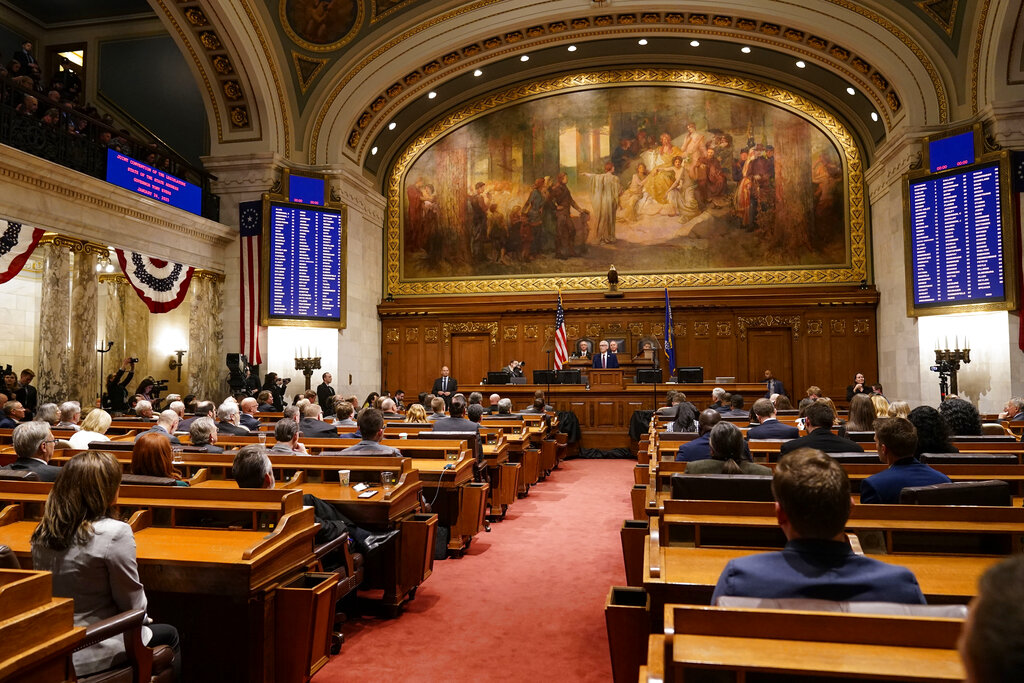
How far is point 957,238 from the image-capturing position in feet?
42.7

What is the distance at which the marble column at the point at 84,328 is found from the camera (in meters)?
11.4

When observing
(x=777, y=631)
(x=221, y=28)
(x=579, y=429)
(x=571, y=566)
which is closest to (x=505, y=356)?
(x=579, y=429)

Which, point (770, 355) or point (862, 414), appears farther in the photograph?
point (770, 355)

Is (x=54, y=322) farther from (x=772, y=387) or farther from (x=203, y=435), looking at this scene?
(x=772, y=387)

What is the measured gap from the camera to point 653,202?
17406mm

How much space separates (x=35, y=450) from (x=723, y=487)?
13.0 ft

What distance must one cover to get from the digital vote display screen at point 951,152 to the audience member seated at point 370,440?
12.3m

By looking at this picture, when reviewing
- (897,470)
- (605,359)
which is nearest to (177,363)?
(605,359)

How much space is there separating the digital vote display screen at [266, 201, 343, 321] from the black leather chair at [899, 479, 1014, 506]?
13.6 m

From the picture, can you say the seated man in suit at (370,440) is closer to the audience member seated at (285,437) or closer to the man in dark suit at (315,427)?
the audience member seated at (285,437)

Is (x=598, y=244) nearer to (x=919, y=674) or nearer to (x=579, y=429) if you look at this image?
(x=579, y=429)

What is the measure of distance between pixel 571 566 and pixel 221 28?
12.9 m

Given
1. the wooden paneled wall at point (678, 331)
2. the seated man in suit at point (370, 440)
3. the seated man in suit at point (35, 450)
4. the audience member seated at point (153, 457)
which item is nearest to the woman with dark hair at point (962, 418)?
the seated man in suit at point (370, 440)

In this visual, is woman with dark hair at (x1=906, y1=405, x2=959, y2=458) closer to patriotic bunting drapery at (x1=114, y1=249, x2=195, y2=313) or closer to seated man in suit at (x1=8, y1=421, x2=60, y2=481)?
seated man in suit at (x1=8, y1=421, x2=60, y2=481)
